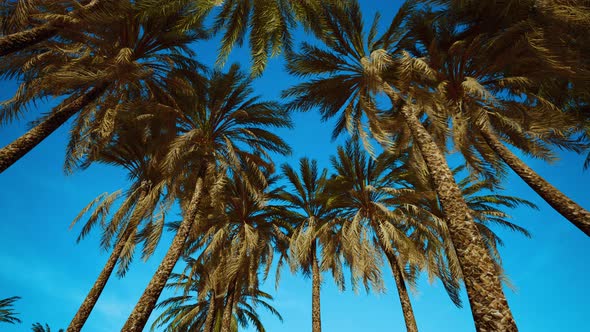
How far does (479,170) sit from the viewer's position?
39.1 feet

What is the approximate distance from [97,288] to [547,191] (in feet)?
47.6

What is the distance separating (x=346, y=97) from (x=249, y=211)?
7.15 metres

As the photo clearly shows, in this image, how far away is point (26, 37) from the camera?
24.4 feet

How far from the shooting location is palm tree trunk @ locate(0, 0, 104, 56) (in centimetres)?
710

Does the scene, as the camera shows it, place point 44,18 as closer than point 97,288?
Yes

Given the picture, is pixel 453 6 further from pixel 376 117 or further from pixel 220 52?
pixel 220 52

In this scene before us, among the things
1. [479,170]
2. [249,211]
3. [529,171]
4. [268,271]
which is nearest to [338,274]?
[268,271]

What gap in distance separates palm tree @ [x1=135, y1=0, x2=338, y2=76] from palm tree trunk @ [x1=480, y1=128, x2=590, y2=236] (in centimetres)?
683

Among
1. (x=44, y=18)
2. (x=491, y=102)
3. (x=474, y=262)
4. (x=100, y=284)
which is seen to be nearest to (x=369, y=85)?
(x=491, y=102)

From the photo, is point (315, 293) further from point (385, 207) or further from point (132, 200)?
point (132, 200)

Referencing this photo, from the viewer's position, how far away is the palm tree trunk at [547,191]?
26.0 ft

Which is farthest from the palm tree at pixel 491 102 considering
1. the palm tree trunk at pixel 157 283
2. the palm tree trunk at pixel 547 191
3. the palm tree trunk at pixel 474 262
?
the palm tree trunk at pixel 157 283

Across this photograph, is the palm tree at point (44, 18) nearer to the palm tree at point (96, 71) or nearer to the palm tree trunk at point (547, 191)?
the palm tree at point (96, 71)

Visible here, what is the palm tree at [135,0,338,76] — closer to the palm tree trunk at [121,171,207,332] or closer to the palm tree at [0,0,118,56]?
the palm tree at [0,0,118,56]
